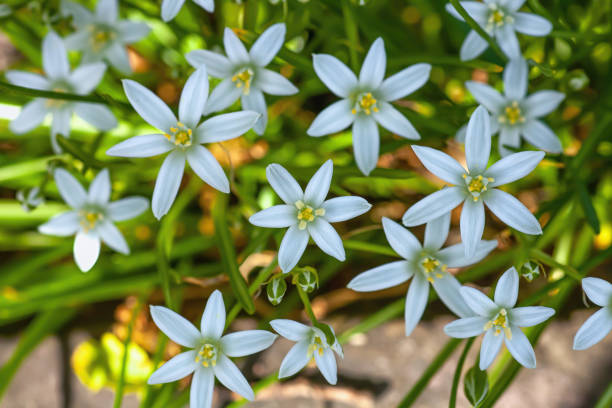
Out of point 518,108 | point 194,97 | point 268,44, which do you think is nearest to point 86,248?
point 194,97


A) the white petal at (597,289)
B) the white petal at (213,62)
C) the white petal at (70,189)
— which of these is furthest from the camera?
the white petal at (70,189)

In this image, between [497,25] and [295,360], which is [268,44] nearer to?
[497,25]

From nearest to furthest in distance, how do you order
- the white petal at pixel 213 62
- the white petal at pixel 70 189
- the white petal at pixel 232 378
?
the white petal at pixel 232 378 → the white petal at pixel 213 62 → the white petal at pixel 70 189

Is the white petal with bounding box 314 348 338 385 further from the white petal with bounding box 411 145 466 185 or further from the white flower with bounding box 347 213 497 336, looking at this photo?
the white petal with bounding box 411 145 466 185

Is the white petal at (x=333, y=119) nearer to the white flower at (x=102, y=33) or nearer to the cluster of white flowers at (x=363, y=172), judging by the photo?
the cluster of white flowers at (x=363, y=172)

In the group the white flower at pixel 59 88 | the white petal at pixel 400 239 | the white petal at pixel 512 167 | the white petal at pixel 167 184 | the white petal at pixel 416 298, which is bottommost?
the white petal at pixel 416 298

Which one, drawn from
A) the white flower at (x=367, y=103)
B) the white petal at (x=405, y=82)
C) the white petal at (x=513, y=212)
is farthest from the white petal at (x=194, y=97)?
the white petal at (x=513, y=212)

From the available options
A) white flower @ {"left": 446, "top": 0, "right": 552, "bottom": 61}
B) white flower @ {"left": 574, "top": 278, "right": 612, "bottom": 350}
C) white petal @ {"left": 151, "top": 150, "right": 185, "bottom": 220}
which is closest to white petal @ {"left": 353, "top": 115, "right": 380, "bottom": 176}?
white flower @ {"left": 446, "top": 0, "right": 552, "bottom": 61}

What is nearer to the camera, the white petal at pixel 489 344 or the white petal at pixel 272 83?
the white petal at pixel 489 344
